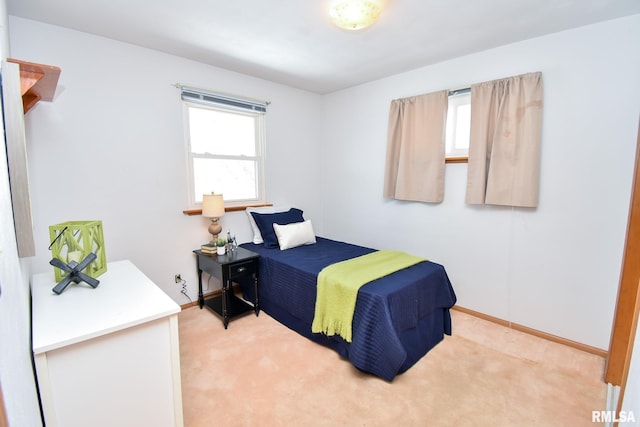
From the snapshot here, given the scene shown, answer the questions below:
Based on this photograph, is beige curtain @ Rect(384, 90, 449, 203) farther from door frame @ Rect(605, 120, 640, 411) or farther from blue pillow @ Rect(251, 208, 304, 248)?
door frame @ Rect(605, 120, 640, 411)

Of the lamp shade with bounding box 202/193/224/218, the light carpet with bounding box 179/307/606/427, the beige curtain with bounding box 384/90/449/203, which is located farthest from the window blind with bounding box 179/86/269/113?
the light carpet with bounding box 179/307/606/427

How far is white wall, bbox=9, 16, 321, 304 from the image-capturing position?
2.09 m

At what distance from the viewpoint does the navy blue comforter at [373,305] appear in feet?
6.03

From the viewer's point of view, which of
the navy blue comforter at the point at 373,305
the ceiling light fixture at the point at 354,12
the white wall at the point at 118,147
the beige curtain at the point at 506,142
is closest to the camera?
the ceiling light fixture at the point at 354,12

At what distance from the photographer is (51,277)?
1704mm

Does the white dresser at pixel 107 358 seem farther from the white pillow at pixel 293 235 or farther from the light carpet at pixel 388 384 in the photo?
the white pillow at pixel 293 235

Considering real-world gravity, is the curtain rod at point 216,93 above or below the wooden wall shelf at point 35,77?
above

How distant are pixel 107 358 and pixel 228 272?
132cm

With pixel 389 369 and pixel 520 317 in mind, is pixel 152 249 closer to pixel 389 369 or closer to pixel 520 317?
pixel 389 369

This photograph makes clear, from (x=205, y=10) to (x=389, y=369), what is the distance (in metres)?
2.57

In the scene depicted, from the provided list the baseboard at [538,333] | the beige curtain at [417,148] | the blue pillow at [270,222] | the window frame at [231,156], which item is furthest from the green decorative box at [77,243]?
the baseboard at [538,333]

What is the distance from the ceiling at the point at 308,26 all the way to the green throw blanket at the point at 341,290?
1774 millimetres

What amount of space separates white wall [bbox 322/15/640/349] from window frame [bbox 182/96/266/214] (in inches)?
60.3

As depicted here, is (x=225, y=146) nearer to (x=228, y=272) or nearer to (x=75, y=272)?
(x=228, y=272)
